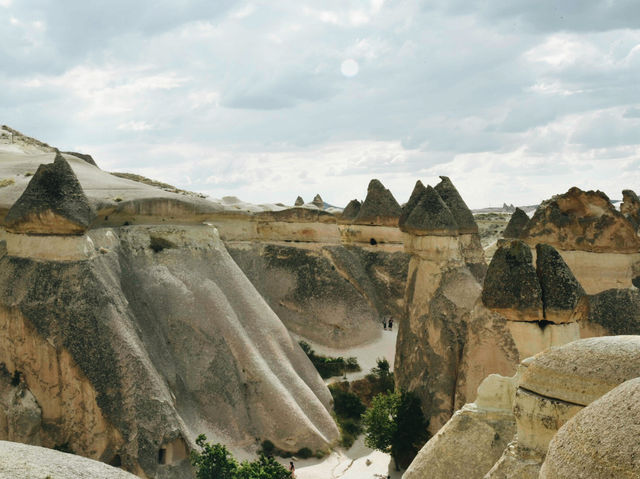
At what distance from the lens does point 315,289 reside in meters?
22.0

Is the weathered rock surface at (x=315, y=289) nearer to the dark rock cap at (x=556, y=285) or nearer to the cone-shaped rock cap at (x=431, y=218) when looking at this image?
the cone-shaped rock cap at (x=431, y=218)

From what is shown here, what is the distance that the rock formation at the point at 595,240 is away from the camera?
489 inches

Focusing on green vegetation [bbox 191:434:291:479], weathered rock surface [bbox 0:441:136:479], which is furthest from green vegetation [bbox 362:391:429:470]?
weathered rock surface [bbox 0:441:136:479]

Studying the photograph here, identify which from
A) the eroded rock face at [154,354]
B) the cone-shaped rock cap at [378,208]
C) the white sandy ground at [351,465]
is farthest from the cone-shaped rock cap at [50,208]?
the cone-shaped rock cap at [378,208]

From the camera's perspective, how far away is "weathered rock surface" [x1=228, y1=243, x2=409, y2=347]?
21562 millimetres

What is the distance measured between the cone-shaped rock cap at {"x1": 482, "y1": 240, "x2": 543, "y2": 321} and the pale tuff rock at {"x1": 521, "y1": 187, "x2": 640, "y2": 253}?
132 inches

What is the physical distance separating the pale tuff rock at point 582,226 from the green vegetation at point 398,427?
14.2ft

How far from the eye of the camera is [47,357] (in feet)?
41.2

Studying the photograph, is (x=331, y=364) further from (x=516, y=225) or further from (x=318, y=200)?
(x=318, y=200)

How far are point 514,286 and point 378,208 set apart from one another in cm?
1700

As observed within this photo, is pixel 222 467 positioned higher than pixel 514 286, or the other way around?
pixel 514 286

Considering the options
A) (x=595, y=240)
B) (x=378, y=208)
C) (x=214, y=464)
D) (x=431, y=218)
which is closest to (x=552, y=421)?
(x=595, y=240)

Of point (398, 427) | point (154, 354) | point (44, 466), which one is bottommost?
point (398, 427)

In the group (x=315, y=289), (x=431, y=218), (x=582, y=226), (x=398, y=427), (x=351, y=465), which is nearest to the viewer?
(x=582, y=226)
